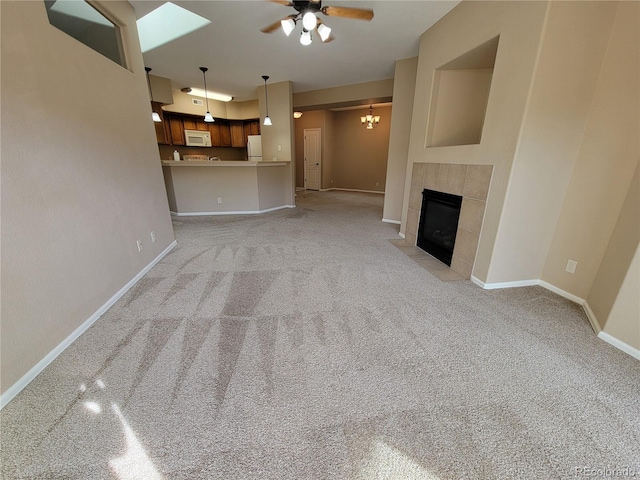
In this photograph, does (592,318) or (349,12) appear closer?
(592,318)

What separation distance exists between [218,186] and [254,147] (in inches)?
104

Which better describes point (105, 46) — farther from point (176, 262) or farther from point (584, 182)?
point (584, 182)

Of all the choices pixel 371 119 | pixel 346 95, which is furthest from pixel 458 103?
pixel 371 119

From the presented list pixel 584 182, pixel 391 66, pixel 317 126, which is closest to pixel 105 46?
pixel 391 66

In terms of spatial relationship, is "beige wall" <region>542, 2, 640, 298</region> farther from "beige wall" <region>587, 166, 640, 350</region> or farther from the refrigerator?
the refrigerator

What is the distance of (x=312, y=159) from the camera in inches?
374

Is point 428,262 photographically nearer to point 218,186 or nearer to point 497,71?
point 497,71

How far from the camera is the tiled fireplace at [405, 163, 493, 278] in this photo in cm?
246

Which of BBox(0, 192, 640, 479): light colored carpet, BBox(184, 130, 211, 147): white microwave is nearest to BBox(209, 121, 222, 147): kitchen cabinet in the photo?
BBox(184, 130, 211, 147): white microwave

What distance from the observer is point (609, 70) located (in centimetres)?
194

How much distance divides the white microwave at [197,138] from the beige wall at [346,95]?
2.81 metres

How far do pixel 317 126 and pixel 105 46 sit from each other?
24.0 feet

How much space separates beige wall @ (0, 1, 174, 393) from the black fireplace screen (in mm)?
3438

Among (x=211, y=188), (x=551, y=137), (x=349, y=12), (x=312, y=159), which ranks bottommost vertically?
(x=211, y=188)
